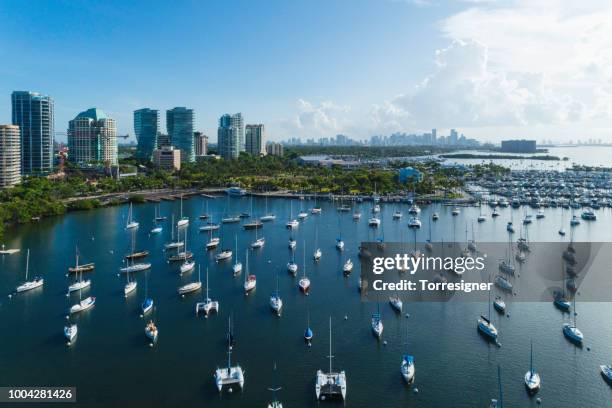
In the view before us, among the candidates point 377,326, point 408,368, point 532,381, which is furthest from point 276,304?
point 532,381

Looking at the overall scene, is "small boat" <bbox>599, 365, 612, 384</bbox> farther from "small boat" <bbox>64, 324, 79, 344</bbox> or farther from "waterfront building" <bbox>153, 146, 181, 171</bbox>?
"waterfront building" <bbox>153, 146, 181, 171</bbox>

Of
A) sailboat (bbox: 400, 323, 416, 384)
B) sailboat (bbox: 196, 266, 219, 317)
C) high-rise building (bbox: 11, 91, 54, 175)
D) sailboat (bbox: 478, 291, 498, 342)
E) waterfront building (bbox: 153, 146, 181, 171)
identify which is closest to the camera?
sailboat (bbox: 400, 323, 416, 384)

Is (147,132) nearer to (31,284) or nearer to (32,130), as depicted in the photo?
(32,130)

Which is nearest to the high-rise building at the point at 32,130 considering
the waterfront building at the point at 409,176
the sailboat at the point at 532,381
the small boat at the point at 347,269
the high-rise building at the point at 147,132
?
the high-rise building at the point at 147,132

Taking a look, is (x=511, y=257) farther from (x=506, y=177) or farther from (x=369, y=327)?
(x=506, y=177)

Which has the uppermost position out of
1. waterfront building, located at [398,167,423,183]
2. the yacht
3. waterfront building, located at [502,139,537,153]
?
waterfront building, located at [502,139,537,153]

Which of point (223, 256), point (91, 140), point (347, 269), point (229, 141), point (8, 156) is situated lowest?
point (347, 269)

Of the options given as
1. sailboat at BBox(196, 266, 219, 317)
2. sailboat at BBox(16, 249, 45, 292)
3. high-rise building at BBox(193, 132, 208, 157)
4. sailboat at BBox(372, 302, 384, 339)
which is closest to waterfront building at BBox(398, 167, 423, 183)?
sailboat at BBox(372, 302, 384, 339)
